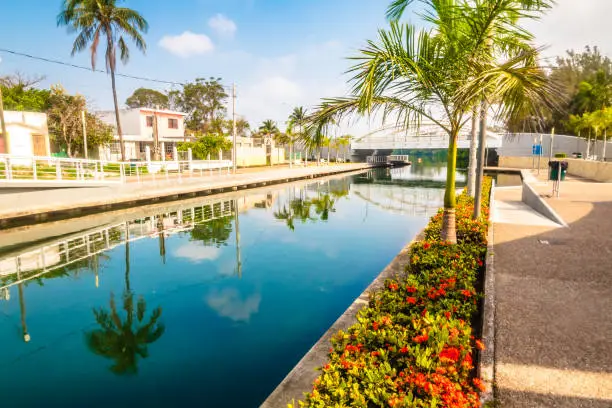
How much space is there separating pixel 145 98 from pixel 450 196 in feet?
312

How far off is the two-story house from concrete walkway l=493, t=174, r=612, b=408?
38.9 metres

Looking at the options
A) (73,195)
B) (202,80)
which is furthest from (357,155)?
(73,195)

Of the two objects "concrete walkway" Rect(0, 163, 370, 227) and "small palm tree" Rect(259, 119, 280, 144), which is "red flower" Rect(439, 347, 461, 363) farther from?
"small palm tree" Rect(259, 119, 280, 144)

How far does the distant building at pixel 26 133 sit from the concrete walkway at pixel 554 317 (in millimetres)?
31962

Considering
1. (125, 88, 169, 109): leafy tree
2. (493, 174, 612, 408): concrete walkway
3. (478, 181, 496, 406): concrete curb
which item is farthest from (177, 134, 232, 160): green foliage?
(125, 88, 169, 109): leafy tree

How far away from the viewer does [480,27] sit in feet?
21.6

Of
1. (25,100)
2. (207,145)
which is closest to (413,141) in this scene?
(207,145)

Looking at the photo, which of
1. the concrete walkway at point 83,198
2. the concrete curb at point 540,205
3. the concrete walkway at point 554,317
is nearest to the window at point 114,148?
the concrete walkway at point 83,198

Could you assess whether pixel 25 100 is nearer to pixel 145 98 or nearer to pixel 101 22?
pixel 101 22

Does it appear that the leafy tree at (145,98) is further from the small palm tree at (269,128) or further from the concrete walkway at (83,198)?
the concrete walkway at (83,198)

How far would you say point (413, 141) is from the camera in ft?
120

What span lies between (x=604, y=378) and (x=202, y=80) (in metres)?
78.9

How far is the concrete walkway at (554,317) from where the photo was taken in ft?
12.2

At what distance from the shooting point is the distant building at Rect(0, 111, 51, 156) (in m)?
27.5
